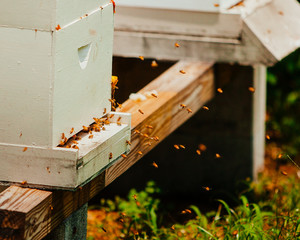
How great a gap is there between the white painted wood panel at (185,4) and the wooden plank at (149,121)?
1.12 ft

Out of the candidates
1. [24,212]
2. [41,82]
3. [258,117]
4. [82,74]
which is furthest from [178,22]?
[24,212]

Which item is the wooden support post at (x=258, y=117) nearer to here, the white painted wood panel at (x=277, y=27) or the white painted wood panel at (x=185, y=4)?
the white painted wood panel at (x=277, y=27)

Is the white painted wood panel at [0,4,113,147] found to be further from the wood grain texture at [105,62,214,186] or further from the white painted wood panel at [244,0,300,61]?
the white painted wood panel at [244,0,300,61]

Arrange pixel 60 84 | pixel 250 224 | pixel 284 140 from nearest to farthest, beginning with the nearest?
pixel 60 84 < pixel 250 224 < pixel 284 140

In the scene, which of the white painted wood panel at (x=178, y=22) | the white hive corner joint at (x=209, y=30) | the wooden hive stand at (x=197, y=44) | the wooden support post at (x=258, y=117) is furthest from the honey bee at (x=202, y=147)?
the white painted wood panel at (x=178, y=22)

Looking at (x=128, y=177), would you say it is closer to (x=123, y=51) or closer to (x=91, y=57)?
(x=123, y=51)

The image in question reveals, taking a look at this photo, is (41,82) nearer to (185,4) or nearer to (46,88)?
(46,88)

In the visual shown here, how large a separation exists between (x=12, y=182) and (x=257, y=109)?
9.26 ft

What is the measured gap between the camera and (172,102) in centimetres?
335

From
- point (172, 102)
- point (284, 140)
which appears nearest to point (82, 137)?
point (172, 102)

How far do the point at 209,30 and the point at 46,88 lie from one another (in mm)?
1997

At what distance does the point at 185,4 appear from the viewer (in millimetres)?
3877

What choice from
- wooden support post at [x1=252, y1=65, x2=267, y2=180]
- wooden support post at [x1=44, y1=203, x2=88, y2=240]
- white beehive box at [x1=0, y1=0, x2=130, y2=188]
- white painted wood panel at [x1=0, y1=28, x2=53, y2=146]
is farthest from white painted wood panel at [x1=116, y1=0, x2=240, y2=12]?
white painted wood panel at [x1=0, y1=28, x2=53, y2=146]

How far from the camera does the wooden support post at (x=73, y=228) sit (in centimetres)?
243
